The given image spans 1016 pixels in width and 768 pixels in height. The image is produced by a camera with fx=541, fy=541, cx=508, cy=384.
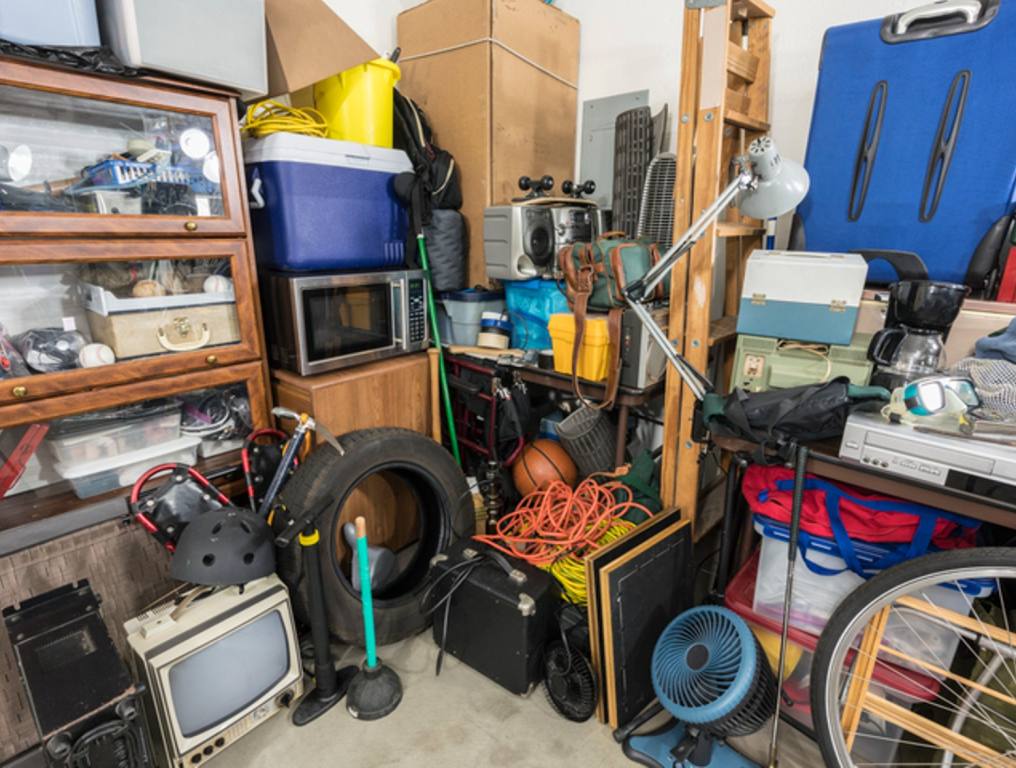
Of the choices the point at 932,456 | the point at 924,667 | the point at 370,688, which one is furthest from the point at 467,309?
the point at 924,667

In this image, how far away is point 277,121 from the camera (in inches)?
75.7

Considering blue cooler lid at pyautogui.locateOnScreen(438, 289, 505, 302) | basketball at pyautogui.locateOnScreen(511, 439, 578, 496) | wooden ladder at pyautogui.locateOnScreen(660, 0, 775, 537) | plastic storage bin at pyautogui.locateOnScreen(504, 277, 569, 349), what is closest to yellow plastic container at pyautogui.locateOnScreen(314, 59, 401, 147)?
blue cooler lid at pyautogui.locateOnScreen(438, 289, 505, 302)

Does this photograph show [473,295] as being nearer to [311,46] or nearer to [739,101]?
[311,46]

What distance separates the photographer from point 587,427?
2.10 meters

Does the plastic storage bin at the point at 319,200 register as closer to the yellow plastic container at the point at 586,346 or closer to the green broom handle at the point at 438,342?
the green broom handle at the point at 438,342

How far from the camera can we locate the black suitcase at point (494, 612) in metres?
1.62

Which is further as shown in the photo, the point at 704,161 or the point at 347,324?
the point at 347,324

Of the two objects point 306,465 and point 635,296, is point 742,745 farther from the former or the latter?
point 306,465

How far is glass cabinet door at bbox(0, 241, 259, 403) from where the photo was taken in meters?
1.50

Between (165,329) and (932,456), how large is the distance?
2.07 meters

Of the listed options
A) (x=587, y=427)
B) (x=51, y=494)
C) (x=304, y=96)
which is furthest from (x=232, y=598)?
(x=304, y=96)

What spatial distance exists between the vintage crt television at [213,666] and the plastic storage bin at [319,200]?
43.9 inches

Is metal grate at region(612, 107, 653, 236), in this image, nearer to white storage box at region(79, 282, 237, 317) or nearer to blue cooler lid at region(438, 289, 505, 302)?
blue cooler lid at region(438, 289, 505, 302)

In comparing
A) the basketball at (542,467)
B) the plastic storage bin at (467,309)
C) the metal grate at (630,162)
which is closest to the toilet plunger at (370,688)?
the basketball at (542,467)
